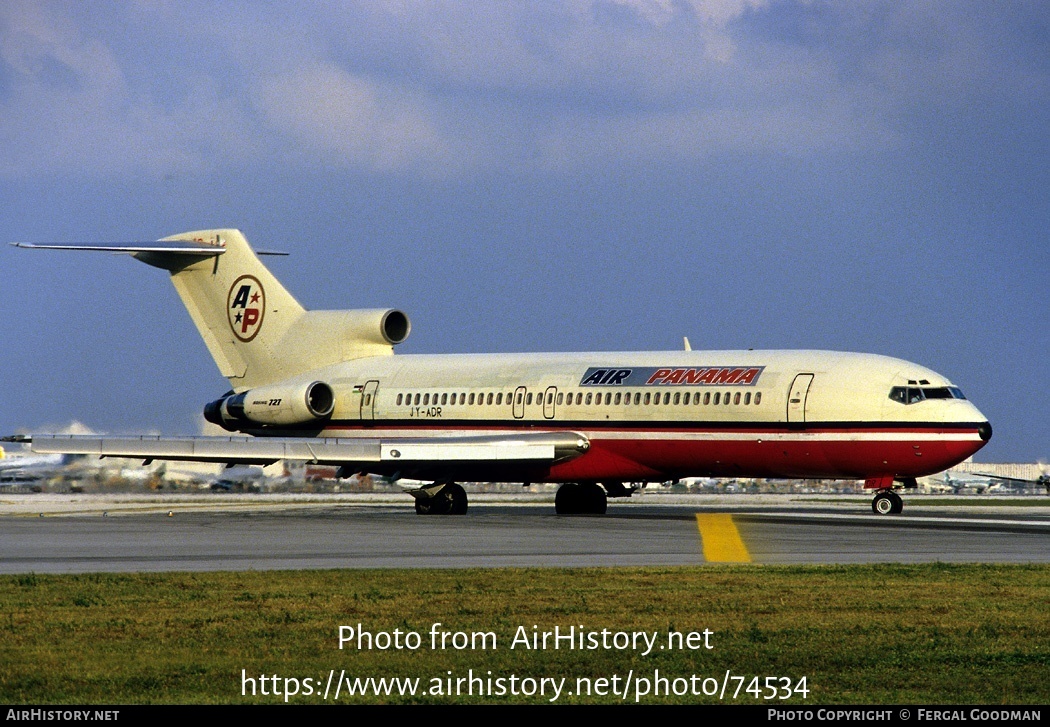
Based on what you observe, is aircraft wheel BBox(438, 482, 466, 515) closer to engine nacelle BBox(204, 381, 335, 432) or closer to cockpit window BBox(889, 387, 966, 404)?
engine nacelle BBox(204, 381, 335, 432)

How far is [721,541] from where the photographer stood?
27.1m

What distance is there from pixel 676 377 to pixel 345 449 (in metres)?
8.56

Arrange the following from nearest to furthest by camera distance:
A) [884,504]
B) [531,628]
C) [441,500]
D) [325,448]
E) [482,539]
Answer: [531,628] < [482,539] < [325,448] < [884,504] < [441,500]

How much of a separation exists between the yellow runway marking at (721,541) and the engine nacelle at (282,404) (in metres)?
12.4

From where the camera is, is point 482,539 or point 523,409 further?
point 523,409

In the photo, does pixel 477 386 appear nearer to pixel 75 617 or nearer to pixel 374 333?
pixel 374 333

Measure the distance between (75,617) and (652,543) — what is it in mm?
13359

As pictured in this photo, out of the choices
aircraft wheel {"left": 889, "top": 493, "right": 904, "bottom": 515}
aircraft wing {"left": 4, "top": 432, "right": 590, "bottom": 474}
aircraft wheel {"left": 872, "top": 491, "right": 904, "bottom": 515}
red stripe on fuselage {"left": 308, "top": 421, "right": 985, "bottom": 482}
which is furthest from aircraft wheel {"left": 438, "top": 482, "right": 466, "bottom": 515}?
aircraft wheel {"left": 889, "top": 493, "right": 904, "bottom": 515}

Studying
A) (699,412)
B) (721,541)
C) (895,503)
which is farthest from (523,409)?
(721,541)

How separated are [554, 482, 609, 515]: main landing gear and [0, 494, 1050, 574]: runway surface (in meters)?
0.80

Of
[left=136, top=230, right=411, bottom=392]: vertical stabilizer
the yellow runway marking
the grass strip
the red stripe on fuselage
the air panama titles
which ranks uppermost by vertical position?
[left=136, top=230, right=411, bottom=392]: vertical stabilizer

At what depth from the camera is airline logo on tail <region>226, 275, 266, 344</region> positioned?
151ft

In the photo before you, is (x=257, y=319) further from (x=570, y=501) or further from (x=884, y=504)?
(x=884, y=504)

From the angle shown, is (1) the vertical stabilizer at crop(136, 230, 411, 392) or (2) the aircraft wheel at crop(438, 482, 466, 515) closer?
(2) the aircraft wheel at crop(438, 482, 466, 515)
